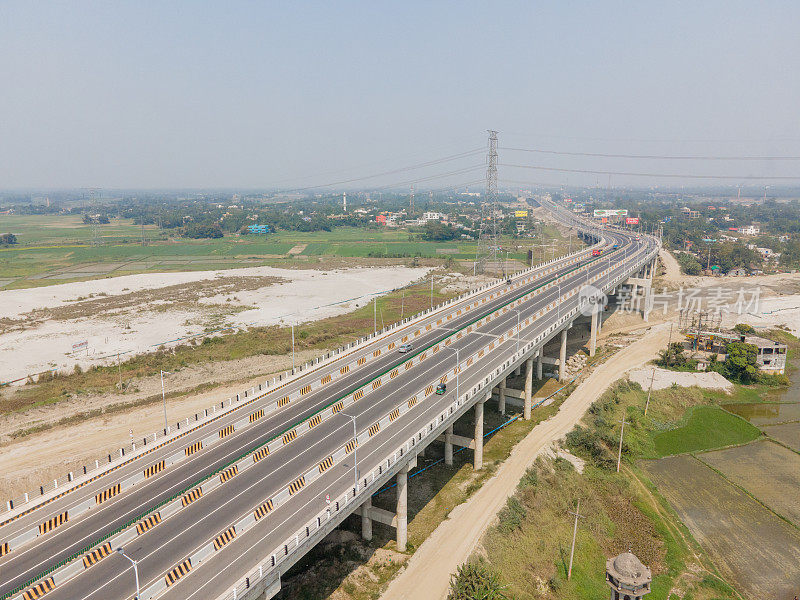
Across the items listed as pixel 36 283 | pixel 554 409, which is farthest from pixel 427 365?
pixel 36 283

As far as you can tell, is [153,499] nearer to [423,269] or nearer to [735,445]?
[735,445]

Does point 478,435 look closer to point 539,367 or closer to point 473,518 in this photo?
point 473,518

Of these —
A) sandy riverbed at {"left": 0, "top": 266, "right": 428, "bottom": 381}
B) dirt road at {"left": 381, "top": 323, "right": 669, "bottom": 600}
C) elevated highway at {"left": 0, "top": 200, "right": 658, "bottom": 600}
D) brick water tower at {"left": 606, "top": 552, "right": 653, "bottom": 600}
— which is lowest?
dirt road at {"left": 381, "top": 323, "right": 669, "bottom": 600}

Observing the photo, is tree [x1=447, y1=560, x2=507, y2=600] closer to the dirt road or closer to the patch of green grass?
the dirt road

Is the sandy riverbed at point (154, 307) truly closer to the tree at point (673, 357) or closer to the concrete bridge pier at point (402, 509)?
the concrete bridge pier at point (402, 509)

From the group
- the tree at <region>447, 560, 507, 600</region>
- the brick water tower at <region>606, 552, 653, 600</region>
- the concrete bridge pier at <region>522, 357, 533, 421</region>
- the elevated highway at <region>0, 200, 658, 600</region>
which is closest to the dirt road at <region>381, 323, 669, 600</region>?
the tree at <region>447, 560, 507, 600</region>

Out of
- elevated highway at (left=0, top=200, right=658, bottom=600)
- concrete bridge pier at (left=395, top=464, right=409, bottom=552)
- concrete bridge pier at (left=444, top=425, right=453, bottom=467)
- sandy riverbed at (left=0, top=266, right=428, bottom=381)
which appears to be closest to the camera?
elevated highway at (left=0, top=200, right=658, bottom=600)
